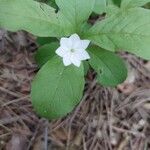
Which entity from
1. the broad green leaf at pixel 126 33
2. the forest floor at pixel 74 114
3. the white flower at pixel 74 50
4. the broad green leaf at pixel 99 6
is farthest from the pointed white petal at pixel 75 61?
the forest floor at pixel 74 114

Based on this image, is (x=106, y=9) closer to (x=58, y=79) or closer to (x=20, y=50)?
(x=58, y=79)

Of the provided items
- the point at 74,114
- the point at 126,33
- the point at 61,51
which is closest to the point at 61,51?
the point at 61,51

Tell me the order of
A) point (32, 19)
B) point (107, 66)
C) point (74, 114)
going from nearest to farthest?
point (32, 19) < point (107, 66) < point (74, 114)

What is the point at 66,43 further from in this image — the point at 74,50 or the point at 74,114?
the point at 74,114

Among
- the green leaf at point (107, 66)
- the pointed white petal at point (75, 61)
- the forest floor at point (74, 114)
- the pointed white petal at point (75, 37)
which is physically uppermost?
the pointed white petal at point (75, 37)

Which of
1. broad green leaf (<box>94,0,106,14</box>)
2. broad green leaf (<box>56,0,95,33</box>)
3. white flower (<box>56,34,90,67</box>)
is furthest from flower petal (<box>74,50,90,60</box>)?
broad green leaf (<box>94,0,106,14</box>)

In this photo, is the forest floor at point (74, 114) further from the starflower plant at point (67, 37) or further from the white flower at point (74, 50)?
the white flower at point (74, 50)
